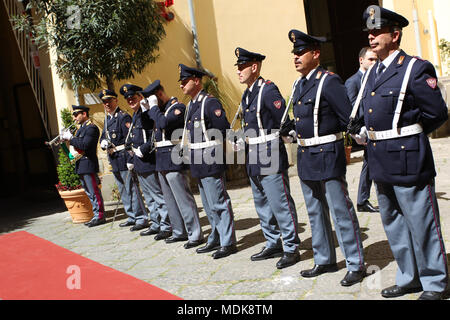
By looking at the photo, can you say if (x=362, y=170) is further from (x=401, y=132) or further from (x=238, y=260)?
(x=401, y=132)

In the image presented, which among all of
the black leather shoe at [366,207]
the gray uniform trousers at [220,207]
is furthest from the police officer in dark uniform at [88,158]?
the black leather shoe at [366,207]

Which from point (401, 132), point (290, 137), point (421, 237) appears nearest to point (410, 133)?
point (401, 132)

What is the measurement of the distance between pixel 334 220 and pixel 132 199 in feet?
12.5

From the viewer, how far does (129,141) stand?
6.95 m

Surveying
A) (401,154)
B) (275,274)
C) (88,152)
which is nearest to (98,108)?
(88,152)

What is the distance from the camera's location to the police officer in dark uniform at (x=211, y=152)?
17.6 ft

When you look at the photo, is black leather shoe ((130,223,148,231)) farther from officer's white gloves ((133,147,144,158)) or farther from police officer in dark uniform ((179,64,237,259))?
police officer in dark uniform ((179,64,237,259))

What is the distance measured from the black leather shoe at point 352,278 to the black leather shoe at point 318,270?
0.28m

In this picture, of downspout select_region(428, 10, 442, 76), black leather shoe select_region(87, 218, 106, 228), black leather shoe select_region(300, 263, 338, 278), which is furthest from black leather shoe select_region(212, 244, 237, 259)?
downspout select_region(428, 10, 442, 76)

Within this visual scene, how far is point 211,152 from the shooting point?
537 cm

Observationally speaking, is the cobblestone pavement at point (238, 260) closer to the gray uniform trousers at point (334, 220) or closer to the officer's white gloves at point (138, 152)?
the gray uniform trousers at point (334, 220)

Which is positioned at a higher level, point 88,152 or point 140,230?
point 88,152

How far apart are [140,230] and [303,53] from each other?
12.6 feet
